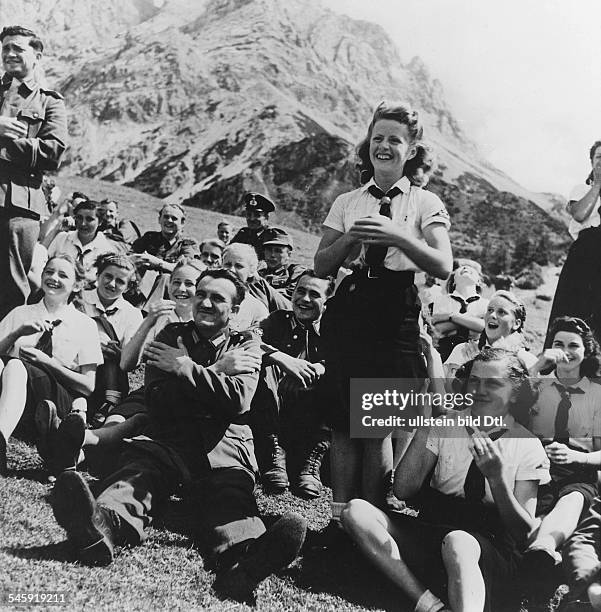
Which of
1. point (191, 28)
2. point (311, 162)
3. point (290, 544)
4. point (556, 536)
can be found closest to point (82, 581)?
point (290, 544)

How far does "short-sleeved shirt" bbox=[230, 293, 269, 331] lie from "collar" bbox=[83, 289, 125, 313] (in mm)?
804

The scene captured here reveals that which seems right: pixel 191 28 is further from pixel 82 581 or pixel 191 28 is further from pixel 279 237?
pixel 82 581

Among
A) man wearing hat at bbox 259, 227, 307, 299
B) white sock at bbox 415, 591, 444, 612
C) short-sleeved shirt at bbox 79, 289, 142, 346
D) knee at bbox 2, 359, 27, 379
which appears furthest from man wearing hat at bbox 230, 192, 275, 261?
white sock at bbox 415, 591, 444, 612

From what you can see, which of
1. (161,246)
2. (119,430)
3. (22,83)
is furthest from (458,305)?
(22,83)

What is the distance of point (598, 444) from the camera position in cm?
337

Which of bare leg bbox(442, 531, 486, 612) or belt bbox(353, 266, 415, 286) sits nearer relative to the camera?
bare leg bbox(442, 531, 486, 612)

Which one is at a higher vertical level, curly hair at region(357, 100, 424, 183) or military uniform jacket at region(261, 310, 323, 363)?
curly hair at region(357, 100, 424, 183)

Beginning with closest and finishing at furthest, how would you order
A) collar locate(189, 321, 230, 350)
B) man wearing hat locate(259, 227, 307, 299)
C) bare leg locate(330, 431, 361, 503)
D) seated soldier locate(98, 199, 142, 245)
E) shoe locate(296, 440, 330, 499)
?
bare leg locate(330, 431, 361, 503)
collar locate(189, 321, 230, 350)
shoe locate(296, 440, 330, 499)
man wearing hat locate(259, 227, 307, 299)
seated soldier locate(98, 199, 142, 245)

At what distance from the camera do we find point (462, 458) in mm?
3068

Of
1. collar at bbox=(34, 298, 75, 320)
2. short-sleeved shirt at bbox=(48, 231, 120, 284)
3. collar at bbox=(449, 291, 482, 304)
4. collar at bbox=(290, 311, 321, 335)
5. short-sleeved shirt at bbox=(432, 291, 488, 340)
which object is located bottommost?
collar at bbox=(34, 298, 75, 320)

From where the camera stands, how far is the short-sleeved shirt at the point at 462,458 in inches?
119

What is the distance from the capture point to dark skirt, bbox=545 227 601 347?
12.9ft

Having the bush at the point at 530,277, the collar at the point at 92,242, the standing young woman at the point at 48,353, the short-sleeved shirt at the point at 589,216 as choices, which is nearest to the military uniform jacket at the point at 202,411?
the standing young woman at the point at 48,353

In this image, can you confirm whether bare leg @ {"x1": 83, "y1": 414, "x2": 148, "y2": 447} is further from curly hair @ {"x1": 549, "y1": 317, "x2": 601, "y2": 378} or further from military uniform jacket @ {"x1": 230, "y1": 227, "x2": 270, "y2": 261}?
curly hair @ {"x1": 549, "y1": 317, "x2": 601, "y2": 378}
